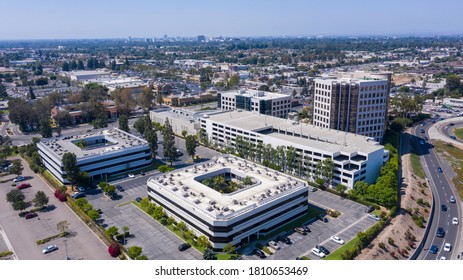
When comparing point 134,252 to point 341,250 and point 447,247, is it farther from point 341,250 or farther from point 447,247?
point 447,247

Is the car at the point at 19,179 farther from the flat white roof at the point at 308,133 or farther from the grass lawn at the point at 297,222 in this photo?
the grass lawn at the point at 297,222

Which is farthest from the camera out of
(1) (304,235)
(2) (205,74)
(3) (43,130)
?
(2) (205,74)

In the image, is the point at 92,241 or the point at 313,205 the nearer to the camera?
the point at 92,241

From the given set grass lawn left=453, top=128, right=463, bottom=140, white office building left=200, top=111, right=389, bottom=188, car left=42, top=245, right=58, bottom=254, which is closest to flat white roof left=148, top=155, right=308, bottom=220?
white office building left=200, top=111, right=389, bottom=188

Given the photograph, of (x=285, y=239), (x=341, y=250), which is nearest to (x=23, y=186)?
(x=285, y=239)

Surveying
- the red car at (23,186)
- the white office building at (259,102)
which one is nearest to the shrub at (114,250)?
the red car at (23,186)

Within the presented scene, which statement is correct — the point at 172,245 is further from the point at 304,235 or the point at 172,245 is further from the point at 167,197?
the point at 304,235

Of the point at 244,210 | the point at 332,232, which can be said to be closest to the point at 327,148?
the point at 332,232
